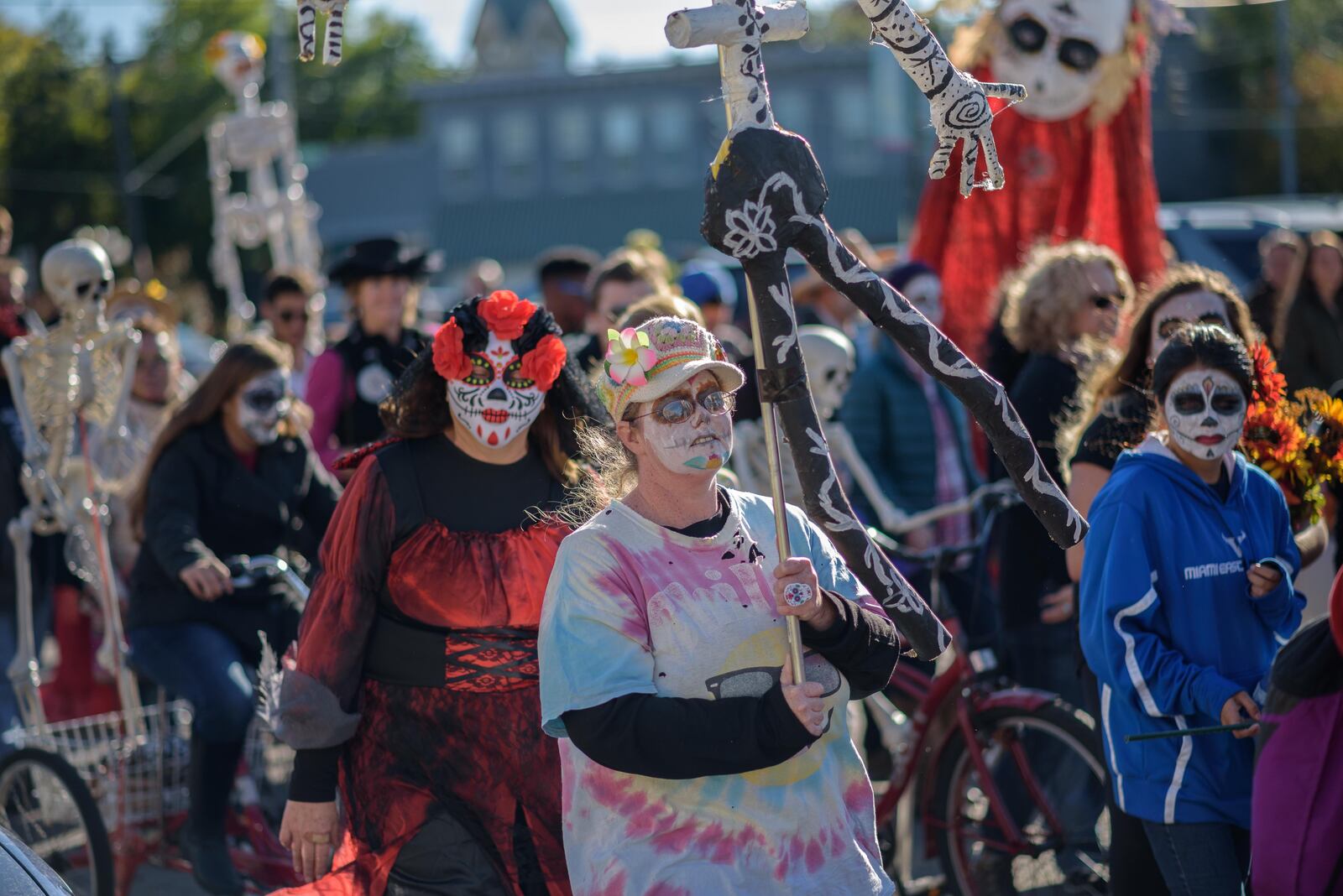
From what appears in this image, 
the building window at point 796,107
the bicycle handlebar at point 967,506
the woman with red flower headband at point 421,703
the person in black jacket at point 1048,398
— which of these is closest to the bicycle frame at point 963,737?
the person in black jacket at point 1048,398

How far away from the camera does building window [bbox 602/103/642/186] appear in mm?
47219

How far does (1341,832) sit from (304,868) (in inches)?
89.7

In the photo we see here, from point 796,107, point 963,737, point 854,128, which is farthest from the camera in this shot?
point 796,107

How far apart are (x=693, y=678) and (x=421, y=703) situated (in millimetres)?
1223

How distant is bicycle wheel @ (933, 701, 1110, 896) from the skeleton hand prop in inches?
92.1

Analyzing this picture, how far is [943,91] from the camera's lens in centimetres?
297

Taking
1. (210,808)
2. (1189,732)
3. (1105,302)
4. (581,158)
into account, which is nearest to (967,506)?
(1105,302)

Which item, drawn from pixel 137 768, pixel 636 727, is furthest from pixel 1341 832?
pixel 137 768

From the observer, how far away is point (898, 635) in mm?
3186

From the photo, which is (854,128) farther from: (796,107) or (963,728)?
(963,728)

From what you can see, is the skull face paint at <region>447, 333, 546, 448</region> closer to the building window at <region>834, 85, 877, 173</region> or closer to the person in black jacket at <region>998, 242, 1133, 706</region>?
the person in black jacket at <region>998, 242, 1133, 706</region>

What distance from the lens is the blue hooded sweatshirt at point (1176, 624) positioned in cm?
384

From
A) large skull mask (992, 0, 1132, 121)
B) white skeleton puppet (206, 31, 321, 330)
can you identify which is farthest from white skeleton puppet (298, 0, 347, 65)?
white skeleton puppet (206, 31, 321, 330)

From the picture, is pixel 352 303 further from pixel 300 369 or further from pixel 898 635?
pixel 898 635
